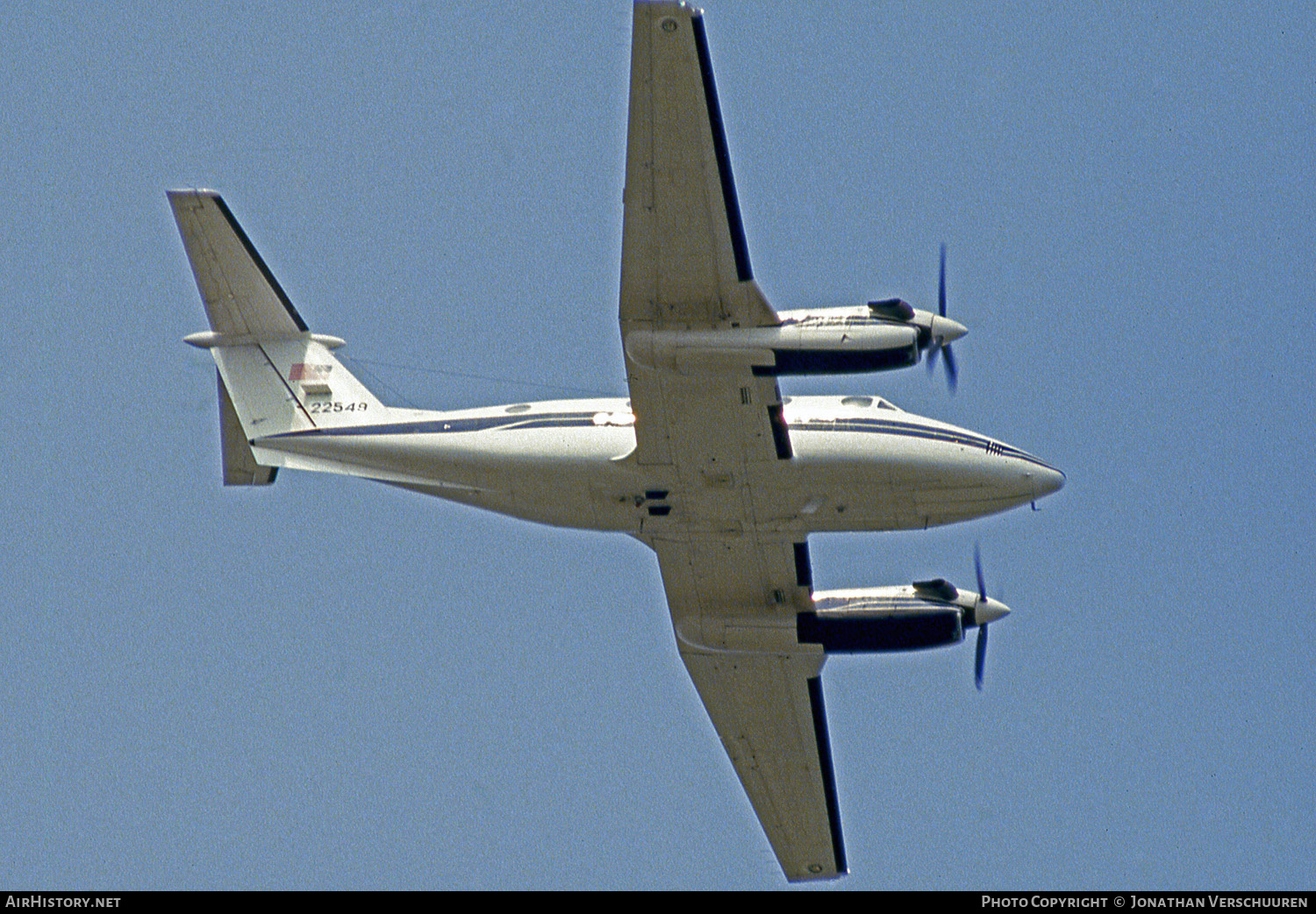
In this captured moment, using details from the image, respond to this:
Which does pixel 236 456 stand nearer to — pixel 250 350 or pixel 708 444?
pixel 250 350

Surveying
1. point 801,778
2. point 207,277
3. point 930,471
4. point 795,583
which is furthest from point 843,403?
point 207,277

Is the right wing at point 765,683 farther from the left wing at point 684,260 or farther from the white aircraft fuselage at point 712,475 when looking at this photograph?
the left wing at point 684,260

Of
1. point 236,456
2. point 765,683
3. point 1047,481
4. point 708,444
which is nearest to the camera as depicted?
point 708,444

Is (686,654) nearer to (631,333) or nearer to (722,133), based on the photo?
(631,333)

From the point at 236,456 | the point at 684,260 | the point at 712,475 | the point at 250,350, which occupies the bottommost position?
the point at 712,475

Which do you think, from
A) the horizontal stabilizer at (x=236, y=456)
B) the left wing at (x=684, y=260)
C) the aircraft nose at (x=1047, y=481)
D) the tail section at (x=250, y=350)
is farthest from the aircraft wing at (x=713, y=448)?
the horizontal stabilizer at (x=236, y=456)

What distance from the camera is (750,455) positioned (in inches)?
1065

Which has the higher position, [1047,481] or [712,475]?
[712,475]

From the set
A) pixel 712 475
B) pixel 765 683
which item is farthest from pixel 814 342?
pixel 765 683

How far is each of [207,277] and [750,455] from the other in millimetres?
11799

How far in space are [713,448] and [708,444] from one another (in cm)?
14

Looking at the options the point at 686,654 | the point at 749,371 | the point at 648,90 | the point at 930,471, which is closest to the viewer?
the point at 648,90

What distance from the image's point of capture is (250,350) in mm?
30469

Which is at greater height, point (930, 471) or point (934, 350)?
point (934, 350)
